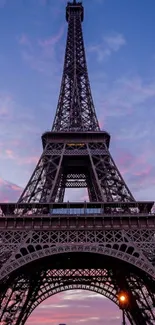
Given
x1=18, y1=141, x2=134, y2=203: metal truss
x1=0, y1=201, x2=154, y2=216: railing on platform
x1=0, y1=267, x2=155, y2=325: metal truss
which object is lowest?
x1=0, y1=267, x2=155, y2=325: metal truss

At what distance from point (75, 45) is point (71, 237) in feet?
105

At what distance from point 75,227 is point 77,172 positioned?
13949mm

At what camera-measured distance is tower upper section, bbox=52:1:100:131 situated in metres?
40.4

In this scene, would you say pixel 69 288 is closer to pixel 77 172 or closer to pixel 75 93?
pixel 77 172

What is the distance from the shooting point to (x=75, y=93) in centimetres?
4362

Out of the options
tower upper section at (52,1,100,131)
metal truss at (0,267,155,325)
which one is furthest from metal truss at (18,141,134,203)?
metal truss at (0,267,155,325)

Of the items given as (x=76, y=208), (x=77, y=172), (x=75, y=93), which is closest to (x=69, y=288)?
(x=77, y=172)

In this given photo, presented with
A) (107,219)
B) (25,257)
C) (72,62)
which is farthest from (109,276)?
(72,62)

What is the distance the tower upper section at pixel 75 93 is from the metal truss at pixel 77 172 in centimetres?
372

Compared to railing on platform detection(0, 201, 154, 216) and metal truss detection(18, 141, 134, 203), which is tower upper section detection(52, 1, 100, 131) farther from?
railing on platform detection(0, 201, 154, 216)

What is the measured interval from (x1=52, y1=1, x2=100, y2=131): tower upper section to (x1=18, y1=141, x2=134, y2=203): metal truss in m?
3.72

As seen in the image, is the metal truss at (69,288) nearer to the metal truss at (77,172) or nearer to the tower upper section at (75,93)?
the metal truss at (77,172)

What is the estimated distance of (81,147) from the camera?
37812mm

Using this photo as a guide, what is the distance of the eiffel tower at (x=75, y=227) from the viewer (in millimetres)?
26500
